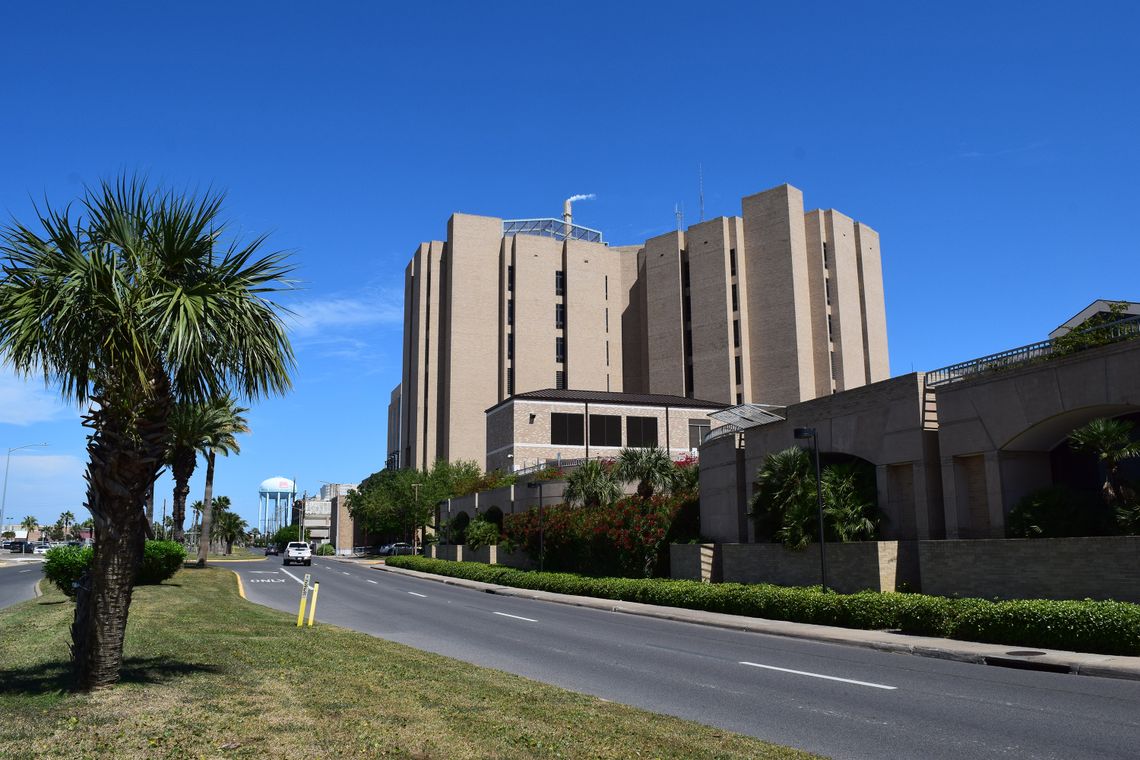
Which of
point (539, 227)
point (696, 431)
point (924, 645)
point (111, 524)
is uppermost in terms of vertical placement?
point (539, 227)

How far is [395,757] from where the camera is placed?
23.6ft

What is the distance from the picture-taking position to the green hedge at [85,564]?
27.3 metres

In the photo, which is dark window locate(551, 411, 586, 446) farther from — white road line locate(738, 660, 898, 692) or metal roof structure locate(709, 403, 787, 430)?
white road line locate(738, 660, 898, 692)

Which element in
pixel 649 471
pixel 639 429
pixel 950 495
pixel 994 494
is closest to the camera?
pixel 994 494

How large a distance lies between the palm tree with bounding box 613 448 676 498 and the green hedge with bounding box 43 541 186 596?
20912 mm

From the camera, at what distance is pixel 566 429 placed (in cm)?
6656

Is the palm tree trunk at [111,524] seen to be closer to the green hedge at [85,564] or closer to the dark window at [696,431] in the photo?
the green hedge at [85,564]

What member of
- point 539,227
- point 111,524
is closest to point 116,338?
point 111,524

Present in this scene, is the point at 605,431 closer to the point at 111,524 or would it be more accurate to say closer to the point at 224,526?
the point at 111,524

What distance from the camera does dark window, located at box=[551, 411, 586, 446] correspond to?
66.6m

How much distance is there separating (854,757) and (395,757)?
4.41 meters

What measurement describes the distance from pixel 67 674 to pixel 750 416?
25.6m

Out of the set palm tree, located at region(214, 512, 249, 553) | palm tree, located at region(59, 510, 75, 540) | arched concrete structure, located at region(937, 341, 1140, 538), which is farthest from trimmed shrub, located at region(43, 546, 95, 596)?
palm tree, located at region(59, 510, 75, 540)

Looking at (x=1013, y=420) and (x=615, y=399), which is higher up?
(x=615, y=399)
